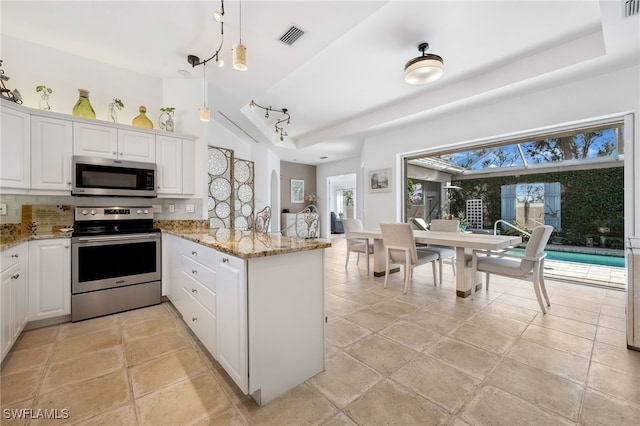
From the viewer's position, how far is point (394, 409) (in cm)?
135

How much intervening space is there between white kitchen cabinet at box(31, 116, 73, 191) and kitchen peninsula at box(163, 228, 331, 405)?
188 centimetres

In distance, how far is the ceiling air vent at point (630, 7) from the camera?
6.26 feet

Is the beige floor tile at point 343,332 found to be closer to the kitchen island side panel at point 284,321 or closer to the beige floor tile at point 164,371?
the kitchen island side panel at point 284,321

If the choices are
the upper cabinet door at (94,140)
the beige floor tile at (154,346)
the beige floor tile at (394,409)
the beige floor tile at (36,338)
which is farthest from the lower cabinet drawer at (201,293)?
the upper cabinet door at (94,140)

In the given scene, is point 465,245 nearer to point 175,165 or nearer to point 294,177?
point 175,165

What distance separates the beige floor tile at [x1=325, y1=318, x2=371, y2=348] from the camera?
80.7 inches

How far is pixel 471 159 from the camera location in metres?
5.68

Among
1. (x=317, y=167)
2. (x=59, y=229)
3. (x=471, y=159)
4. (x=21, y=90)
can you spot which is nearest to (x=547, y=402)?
(x=59, y=229)

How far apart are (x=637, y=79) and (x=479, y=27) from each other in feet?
6.62

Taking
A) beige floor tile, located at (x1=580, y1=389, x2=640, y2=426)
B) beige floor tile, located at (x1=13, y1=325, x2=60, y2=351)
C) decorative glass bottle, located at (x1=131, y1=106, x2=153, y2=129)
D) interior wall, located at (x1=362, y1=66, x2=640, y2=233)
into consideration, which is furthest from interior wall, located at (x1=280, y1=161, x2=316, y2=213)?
beige floor tile, located at (x1=580, y1=389, x2=640, y2=426)

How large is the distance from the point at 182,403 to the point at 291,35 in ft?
9.56

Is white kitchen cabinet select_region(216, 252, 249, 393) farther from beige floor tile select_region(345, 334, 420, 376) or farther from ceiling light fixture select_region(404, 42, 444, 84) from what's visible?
ceiling light fixture select_region(404, 42, 444, 84)

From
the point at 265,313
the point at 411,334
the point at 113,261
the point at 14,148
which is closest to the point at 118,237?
the point at 113,261

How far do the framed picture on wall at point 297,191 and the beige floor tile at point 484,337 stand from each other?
688cm
